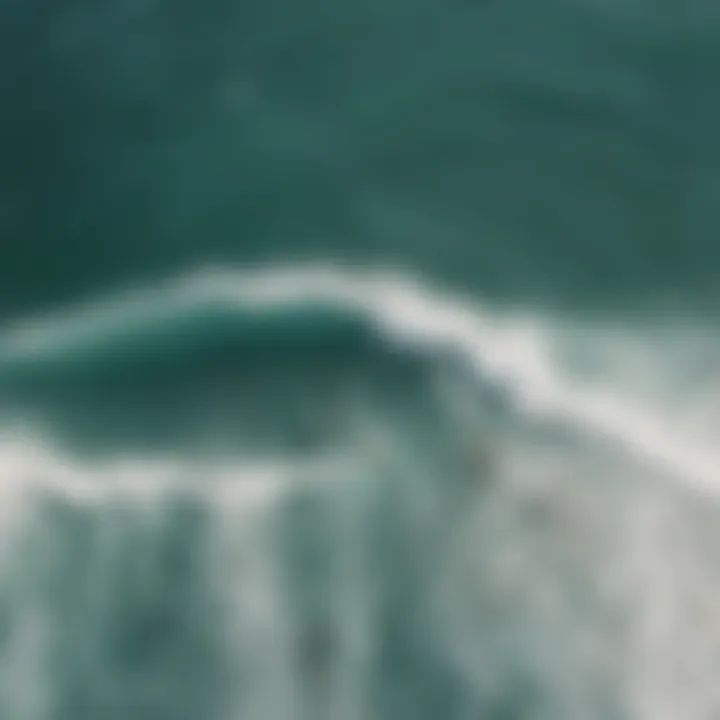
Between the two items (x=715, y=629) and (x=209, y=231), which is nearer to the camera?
(x=715, y=629)

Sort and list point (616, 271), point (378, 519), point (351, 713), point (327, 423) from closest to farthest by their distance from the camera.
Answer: point (351, 713), point (378, 519), point (327, 423), point (616, 271)

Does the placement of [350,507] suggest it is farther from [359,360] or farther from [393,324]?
[393,324]

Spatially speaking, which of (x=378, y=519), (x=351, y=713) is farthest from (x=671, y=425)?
(x=351, y=713)

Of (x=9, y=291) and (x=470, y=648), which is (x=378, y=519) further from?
(x=9, y=291)

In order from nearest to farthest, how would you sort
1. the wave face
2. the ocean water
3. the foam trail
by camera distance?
the wave face, the ocean water, the foam trail

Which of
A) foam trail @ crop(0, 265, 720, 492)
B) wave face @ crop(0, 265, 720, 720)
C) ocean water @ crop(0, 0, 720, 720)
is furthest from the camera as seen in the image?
foam trail @ crop(0, 265, 720, 492)

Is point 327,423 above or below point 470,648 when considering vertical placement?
above

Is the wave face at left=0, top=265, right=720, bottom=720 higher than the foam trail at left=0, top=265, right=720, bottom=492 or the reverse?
the reverse
